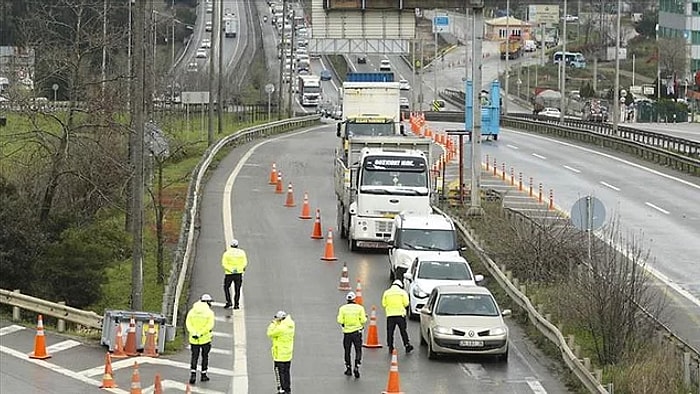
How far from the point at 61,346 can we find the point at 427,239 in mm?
9823

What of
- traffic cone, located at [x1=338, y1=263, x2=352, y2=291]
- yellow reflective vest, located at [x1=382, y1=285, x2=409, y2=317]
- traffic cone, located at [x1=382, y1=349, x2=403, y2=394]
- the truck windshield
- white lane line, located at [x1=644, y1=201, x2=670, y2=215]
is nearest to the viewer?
traffic cone, located at [x1=382, y1=349, x2=403, y2=394]

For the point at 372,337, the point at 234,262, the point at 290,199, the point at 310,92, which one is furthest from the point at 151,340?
the point at 310,92

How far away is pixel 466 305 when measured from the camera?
2452 cm

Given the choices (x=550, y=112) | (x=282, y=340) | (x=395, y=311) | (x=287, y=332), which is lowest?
(x=395, y=311)

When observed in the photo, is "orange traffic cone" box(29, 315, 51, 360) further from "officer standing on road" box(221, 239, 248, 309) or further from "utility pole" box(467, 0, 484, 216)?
"utility pole" box(467, 0, 484, 216)

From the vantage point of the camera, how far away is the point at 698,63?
13162 centimetres

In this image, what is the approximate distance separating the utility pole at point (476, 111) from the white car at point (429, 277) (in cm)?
1014

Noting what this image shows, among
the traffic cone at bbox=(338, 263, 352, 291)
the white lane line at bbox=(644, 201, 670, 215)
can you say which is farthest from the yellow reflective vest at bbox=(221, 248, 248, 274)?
the white lane line at bbox=(644, 201, 670, 215)

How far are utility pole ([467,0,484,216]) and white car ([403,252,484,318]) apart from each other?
10138mm

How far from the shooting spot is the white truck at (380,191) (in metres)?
36.1

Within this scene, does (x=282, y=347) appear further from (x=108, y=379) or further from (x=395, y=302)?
(x=395, y=302)

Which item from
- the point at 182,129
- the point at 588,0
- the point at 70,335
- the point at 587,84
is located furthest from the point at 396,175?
the point at 588,0

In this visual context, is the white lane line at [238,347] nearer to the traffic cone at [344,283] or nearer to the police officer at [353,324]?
the police officer at [353,324]

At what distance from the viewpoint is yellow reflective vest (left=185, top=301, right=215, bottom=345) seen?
72.6 feet
